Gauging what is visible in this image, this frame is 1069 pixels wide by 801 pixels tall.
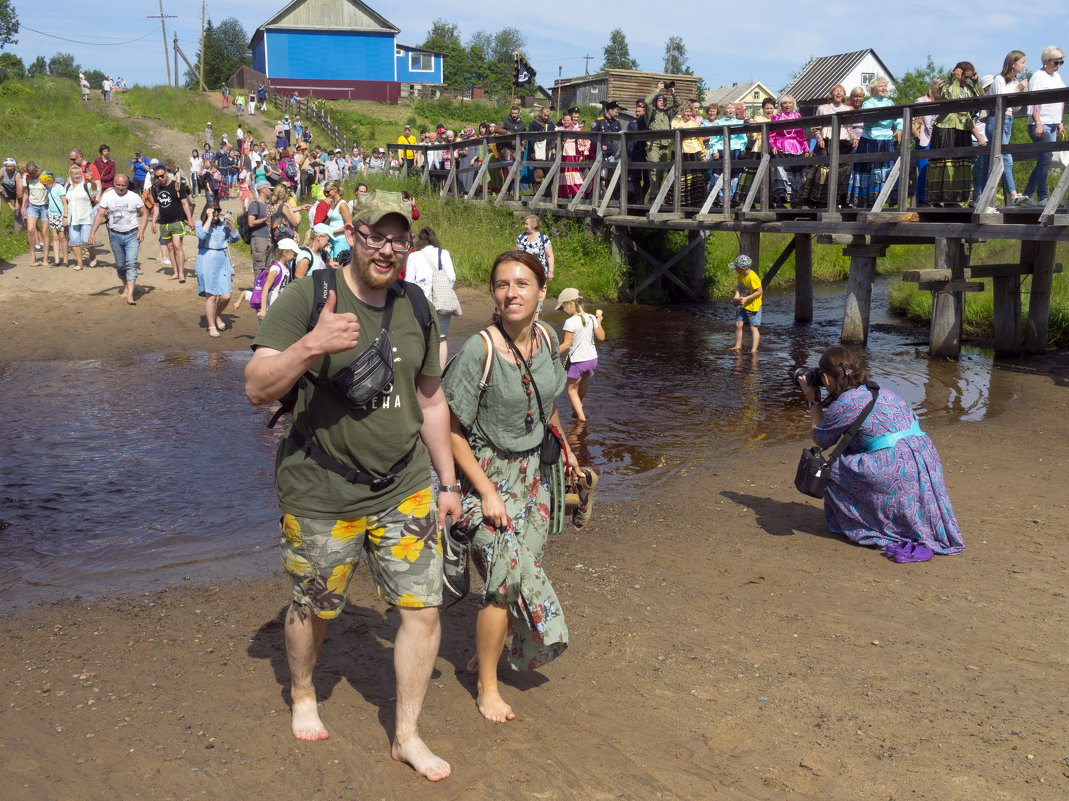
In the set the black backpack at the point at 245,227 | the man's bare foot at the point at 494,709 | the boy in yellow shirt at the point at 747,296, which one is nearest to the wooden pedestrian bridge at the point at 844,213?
the boy in yellow shirt at the point at 747,296

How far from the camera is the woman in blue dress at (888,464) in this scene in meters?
5.60

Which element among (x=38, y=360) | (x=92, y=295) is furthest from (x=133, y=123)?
(x=38, y=360)

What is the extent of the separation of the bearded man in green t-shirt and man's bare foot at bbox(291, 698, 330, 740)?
→ 21 centimetres

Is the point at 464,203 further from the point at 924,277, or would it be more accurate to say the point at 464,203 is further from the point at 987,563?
the point at 987,563

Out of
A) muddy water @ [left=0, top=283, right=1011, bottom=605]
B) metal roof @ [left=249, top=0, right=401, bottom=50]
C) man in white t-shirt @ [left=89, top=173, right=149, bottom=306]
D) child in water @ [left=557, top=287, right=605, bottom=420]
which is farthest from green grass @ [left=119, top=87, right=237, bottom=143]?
child in water @ [left=557, top=287, right=605, bottom=420]

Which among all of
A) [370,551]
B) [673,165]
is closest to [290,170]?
[673,165]

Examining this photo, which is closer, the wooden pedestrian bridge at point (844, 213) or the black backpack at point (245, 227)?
the wooden pedestrian bridge at point (844, 213)

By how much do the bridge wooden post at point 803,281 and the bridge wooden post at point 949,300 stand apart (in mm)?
4028

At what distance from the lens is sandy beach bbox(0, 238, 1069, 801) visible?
337cm

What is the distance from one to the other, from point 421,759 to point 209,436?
5953 millimetres

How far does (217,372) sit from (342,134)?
33.8 meters

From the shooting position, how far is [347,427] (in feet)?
10.3

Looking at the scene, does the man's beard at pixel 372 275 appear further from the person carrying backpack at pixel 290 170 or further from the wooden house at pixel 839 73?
the wooden house at pixel 839 73

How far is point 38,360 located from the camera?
12383 millimetres
